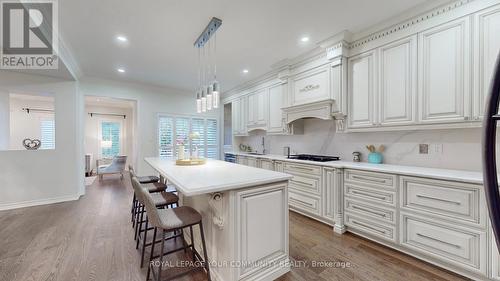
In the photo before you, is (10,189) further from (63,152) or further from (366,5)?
(366,5)

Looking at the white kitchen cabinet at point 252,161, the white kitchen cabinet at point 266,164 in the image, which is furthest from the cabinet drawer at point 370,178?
the white kitchen cabinet at point 252,161

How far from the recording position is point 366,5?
2201 mm

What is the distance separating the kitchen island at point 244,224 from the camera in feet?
5.11

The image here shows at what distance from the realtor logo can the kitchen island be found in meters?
2.38

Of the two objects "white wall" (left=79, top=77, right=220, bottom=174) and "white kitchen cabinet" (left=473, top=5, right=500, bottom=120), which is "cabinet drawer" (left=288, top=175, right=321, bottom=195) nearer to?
"white kitchen cabinet" (left=473, top=5, right=500, bottom=120)

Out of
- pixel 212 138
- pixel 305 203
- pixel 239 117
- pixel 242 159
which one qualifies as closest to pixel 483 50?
pixel 305 203

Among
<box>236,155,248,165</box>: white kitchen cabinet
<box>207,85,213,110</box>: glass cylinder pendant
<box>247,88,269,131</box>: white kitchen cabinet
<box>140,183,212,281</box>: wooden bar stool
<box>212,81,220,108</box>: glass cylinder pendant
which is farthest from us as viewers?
<box>236,155,248,165</box>: white kitchen cabinet

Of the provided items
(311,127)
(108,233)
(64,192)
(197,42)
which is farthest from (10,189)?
(311,127)

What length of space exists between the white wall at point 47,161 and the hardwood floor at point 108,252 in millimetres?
509

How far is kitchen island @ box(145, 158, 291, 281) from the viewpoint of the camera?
156cm

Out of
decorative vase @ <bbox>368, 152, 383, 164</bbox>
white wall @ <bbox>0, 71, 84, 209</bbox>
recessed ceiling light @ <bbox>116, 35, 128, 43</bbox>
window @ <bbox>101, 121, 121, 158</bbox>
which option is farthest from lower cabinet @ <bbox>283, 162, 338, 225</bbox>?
window @ <bbox>101, 121, 121, 158</bbox>

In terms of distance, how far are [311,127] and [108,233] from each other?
139 inches

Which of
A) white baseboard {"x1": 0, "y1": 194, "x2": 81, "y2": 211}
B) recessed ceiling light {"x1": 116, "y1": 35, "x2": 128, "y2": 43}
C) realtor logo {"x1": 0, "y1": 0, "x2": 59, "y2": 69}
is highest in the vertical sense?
recessed ceiling light {"x1": 116, "y1": 35, "x2": 128, "y2": 43}

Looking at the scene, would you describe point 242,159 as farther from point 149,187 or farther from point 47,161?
point 47,161
